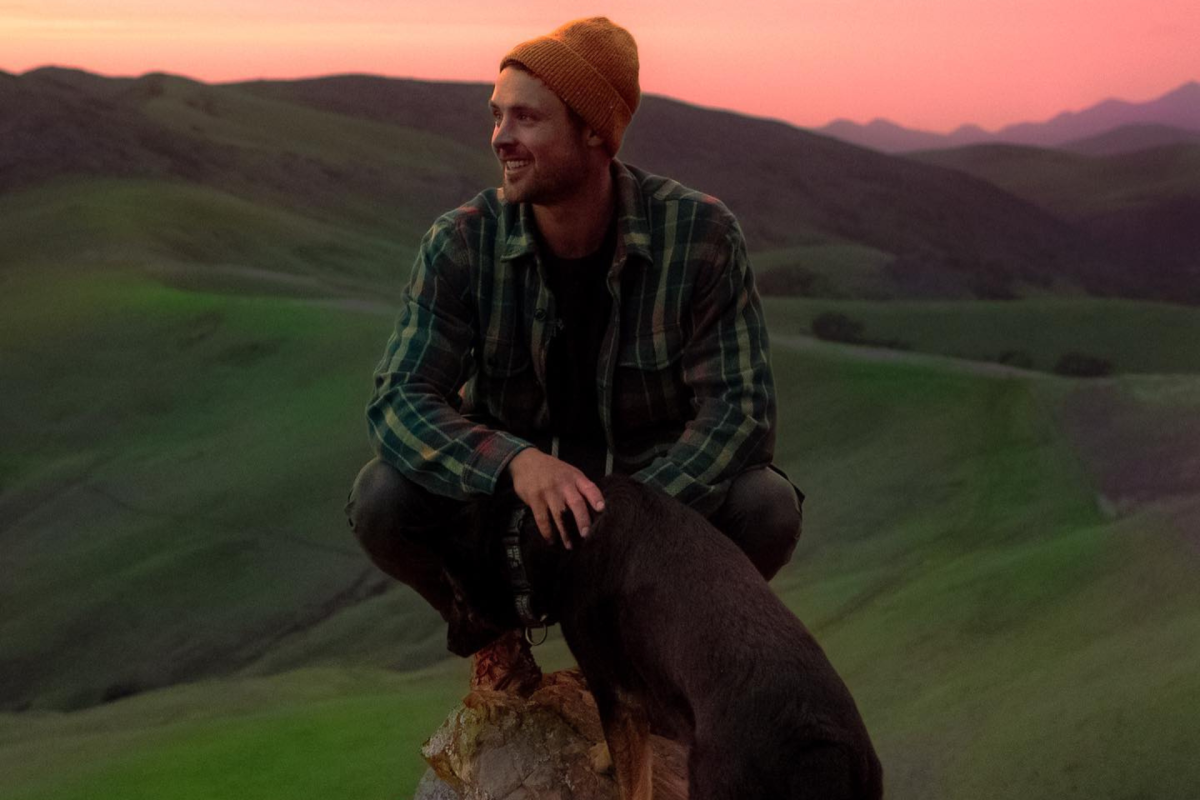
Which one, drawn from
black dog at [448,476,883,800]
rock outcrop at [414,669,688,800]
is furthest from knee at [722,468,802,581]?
rock outcrop at [414,669,688,800]

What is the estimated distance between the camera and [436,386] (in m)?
3.29

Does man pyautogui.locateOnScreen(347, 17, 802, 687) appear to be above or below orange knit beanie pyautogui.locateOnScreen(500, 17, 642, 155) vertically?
below

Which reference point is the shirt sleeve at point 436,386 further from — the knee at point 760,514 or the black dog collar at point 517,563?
the knee at point 760,514

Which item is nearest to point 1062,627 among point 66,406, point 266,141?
point 66,406

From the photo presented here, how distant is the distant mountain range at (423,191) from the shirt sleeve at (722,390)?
12.7 meters

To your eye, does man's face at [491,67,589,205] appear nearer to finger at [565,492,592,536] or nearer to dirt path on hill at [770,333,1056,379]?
finger at [565,492,592,536]

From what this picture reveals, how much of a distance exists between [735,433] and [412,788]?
2.17 meters

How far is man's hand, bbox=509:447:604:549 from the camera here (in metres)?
2.78

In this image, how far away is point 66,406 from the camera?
→ 1102cm

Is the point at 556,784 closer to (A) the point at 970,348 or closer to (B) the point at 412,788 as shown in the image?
(B) the point at 412,788

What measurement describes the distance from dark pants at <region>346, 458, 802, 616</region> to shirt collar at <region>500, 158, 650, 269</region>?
624 millimetres

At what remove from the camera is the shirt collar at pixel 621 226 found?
327 cm

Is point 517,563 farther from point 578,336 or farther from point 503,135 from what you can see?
point 503,135

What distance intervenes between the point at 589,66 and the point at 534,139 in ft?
0.71
